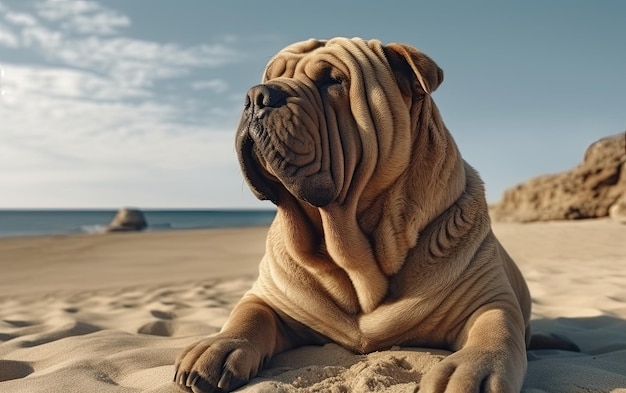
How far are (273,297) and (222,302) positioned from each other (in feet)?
8.19

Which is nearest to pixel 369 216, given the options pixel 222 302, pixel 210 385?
pixel 210 385

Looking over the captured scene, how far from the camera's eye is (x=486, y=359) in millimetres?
2020

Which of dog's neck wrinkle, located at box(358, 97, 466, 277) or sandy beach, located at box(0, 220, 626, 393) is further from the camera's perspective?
dog's neck wrinkle, located at box(358, 97, 466, 277)

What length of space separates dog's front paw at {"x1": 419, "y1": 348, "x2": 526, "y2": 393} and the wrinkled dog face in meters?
0.78

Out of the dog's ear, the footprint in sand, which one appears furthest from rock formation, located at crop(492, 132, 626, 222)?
the footprint in sand

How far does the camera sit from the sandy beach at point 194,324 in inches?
88.5

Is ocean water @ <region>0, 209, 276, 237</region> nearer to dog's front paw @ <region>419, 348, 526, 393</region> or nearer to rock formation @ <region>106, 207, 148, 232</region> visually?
rock formation @ <region>106, 207, 148, 232</region>

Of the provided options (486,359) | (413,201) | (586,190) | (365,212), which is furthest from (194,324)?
(586,190)

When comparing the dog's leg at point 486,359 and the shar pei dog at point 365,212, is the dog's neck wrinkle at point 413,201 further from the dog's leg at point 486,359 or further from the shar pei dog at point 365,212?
the dog's leg at point 486,359

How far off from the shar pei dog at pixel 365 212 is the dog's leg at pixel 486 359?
0.01 m

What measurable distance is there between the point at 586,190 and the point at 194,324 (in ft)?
41.5

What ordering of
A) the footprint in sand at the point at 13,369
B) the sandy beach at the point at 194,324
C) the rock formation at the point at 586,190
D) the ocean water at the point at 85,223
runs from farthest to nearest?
the ocean water at the point at 85,223 < the rock formation at the point at 586,190 < the footprint in sand at the point at 13,369 < the sandy beach at the point at 194,324

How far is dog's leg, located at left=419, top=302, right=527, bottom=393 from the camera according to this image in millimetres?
1863

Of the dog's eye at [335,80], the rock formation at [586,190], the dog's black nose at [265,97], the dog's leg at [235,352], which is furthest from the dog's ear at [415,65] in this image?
the rock formation at [586,190]
